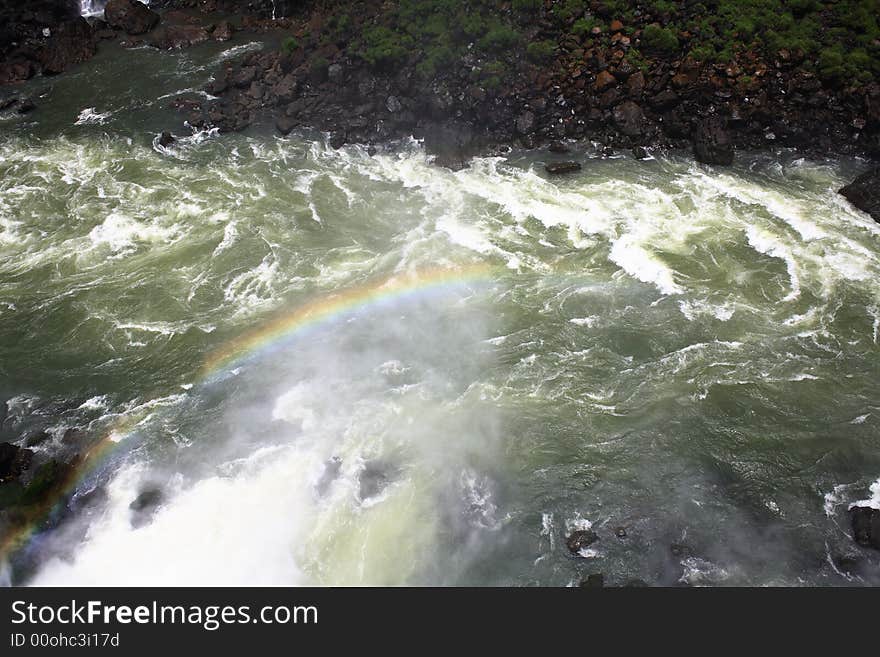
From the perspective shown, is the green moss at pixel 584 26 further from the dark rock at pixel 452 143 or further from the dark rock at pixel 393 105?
the dark rock at pixel 393 105

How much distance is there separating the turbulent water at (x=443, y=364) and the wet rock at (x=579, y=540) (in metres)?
0.17

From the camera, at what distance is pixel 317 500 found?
625 inches

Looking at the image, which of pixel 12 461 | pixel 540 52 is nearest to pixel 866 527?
pixel 12 461

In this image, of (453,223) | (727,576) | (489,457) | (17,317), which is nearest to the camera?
(727,576)

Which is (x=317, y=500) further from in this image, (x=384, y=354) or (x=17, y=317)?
(x=17, y=317)

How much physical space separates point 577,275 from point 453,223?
5582 mm

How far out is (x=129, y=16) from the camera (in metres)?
37.3

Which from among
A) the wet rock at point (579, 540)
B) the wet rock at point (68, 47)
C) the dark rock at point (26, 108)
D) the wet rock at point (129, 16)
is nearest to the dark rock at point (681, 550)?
the wet rock at point (579, 540)

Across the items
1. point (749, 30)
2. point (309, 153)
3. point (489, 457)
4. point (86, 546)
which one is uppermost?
point (749, 30)

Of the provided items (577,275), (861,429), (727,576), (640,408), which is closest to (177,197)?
(577,275)

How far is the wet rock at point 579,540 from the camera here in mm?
14641

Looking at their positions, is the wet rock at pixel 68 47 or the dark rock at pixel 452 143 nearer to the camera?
the dark rock at pixel 452 143

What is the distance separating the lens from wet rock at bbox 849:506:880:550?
14.3 m

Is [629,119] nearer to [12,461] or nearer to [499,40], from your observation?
[499,40]
